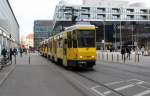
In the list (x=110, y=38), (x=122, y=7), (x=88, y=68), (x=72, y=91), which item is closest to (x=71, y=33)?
(x=88, y=68)

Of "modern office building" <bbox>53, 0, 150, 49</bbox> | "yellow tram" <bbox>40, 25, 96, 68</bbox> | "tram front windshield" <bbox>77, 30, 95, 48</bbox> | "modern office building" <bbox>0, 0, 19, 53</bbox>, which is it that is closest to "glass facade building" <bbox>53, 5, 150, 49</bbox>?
"modern office building" <bbox>53, 0, 150, 49</bbox>

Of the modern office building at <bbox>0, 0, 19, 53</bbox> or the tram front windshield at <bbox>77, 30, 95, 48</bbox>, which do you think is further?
the modern office building at <bbox>0, 0, 19, 53</bbox>

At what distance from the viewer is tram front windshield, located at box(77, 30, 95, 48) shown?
30.0 meters

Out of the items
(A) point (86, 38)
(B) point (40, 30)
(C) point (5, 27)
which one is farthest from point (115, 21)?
(A) point (86, 38)

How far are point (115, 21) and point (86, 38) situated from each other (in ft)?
383

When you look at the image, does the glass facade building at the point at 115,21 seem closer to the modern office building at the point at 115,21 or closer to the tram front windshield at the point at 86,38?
the modern office building at the point at 115,21

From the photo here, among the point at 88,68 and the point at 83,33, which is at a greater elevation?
the point at 83,33

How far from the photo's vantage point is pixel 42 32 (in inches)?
6801

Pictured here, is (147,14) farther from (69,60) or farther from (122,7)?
(69,60)

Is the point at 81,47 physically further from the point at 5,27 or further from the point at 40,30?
the point at 40,30

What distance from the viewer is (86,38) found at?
98.6 ft

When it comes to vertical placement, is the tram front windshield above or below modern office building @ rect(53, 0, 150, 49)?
below

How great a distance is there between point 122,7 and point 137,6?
984 centimetres

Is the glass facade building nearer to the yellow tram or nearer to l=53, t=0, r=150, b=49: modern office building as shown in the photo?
l=53, t=0, r=150, b=49: modern office building
